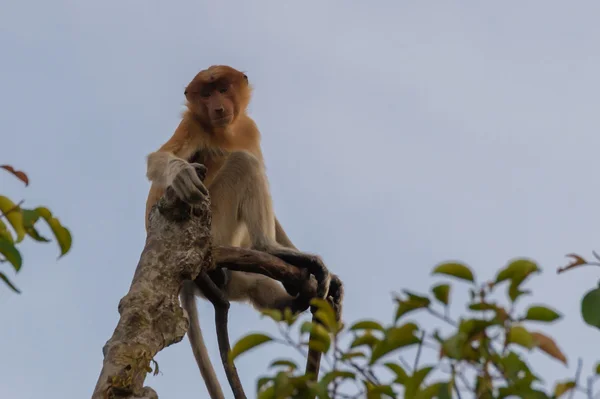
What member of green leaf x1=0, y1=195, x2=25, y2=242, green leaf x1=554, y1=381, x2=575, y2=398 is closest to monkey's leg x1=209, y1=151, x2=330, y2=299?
green leaf x1=0, y1=195, x2=25, y2=242

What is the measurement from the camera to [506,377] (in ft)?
6.08

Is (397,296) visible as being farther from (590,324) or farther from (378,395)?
(590,324)

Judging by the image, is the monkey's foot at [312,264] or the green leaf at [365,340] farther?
the monkey's foot at [312,264]

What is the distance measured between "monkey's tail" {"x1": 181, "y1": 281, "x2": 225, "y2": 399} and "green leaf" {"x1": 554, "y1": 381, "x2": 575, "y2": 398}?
3.21 m

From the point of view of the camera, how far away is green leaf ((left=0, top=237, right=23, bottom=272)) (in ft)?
7.14

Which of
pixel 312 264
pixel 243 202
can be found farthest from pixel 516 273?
pixel 243 202

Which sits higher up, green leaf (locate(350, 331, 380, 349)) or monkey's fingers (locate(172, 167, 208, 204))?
monkey's fingers (locate(172, 167, 208, 204))

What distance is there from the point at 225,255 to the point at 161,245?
2.06 feet

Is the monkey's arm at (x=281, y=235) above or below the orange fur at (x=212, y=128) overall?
below

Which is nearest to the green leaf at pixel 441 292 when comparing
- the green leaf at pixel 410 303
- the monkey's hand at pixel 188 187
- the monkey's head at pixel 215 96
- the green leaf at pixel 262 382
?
the green leaf at pixel 410 303

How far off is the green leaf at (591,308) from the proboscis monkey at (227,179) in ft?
9.05

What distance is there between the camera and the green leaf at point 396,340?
2.02 metres

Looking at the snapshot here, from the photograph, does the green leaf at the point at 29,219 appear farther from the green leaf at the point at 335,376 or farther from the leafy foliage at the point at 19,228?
the green leaf at the point at 335,376

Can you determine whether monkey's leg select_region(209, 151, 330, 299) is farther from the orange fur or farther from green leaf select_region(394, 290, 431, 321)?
green leaf select_region(394, 290, 431, 321)
